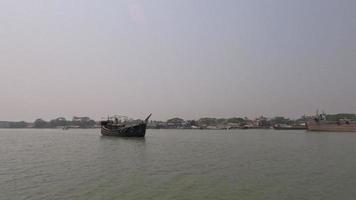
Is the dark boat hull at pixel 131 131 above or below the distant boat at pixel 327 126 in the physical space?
below

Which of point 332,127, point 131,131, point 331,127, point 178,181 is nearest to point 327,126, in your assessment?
point 331,127

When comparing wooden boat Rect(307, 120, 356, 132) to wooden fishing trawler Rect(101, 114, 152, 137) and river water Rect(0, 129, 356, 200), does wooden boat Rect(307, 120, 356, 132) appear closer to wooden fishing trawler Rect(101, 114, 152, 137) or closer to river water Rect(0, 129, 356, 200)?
wooden fishing trawler Rect(101, 114, 152, 137)

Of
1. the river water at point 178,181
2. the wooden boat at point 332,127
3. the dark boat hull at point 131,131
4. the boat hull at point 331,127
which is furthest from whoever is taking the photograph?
the wooden boat at point 332,127

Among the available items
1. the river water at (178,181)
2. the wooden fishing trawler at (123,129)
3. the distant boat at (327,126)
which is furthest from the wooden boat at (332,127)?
the river water at (178,181)

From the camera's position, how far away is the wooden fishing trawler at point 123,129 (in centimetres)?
6675

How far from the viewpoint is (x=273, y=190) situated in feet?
51.5

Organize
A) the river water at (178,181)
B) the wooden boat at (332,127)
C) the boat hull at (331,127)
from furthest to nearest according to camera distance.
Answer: the wooden boat at (332,127) < the boat hull at (331,127) < the river water at (178,181)

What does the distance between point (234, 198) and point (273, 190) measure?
254 cm

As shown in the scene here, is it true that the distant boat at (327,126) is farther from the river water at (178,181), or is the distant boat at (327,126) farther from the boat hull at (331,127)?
the river water at (178,181)

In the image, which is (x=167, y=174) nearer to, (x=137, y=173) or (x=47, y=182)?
(x=137, y=173)

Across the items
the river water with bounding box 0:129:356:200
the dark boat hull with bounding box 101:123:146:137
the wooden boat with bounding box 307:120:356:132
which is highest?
the wooden boat with bounding box 307:120:356:132

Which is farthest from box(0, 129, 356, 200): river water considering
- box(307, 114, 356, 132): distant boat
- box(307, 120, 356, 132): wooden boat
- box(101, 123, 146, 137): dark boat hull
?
box(307, 114, 356, 132): distant boat

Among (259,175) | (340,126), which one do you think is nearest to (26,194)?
(259,175)

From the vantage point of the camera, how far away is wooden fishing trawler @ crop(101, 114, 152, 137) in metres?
66.8
